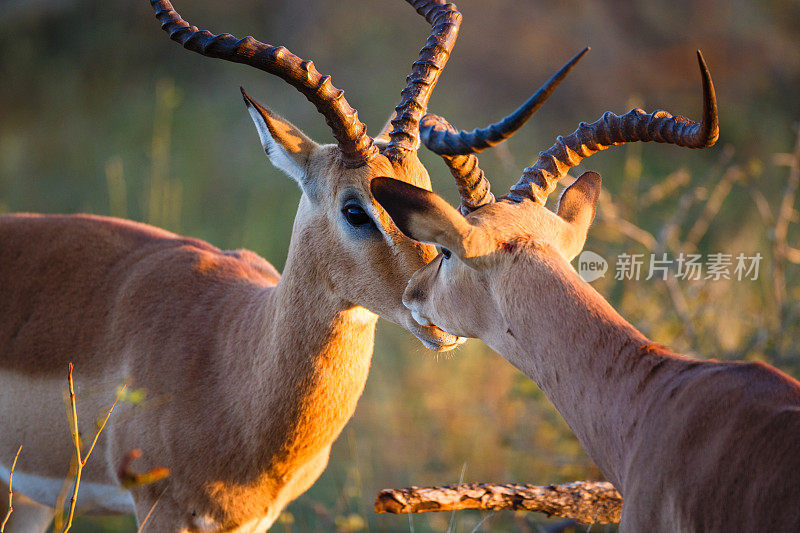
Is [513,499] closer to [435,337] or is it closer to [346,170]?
[435,337]

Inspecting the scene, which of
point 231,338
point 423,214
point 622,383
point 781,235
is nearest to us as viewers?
point 622,383

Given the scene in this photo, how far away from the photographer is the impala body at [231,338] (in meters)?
3.47

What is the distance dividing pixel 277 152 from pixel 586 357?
1.92 m

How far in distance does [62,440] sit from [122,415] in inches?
20.9

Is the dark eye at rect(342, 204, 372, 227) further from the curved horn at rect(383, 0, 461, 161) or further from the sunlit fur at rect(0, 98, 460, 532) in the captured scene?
the curved horn at rect(383, 0, 461, 161)

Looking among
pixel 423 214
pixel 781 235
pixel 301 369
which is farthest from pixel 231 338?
pixel 781 235

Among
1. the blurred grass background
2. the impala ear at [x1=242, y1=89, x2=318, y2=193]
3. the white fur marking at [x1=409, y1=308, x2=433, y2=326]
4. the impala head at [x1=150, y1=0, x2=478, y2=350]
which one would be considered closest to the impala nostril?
the white fur marking at [x1=409, y1=308, x2=433, y2=326]

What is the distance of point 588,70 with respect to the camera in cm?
1452

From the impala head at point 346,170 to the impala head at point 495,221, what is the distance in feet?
0.83

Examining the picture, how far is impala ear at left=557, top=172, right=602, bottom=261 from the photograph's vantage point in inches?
123

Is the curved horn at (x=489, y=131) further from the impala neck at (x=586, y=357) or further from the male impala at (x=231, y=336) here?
the male impala at (x=231, y=336)

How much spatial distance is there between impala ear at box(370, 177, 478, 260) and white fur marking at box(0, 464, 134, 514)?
2296 mm

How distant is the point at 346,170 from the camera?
354cm

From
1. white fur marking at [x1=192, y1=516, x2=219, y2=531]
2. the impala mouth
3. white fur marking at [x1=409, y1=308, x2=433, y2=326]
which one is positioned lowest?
white fur marking at [x1=192, y1=516, x2=219, y2=531]
